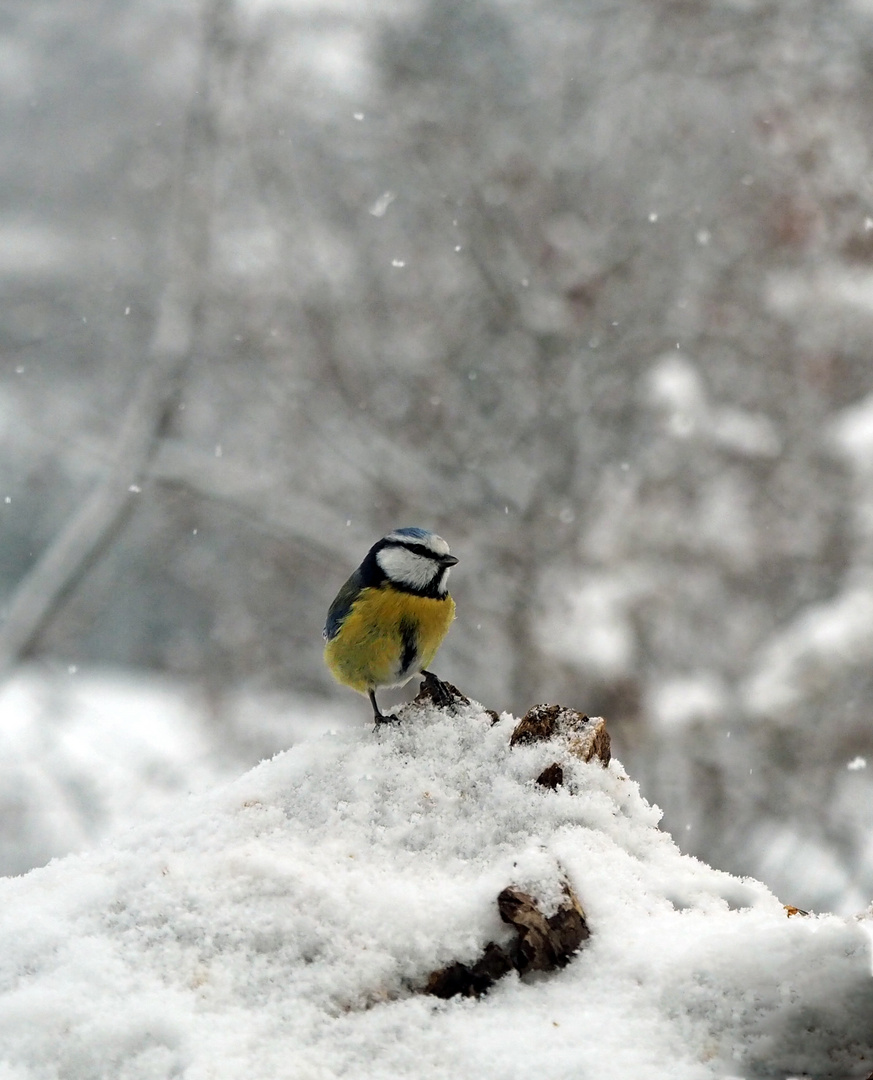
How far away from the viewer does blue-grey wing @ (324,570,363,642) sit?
7.85ft

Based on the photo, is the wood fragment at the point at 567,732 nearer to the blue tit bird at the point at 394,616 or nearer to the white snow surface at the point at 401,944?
the white snow surface at the point at 401,944

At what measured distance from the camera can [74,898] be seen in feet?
4.38

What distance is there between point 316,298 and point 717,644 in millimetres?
3349

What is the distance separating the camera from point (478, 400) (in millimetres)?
6129

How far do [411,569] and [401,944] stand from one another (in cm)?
122

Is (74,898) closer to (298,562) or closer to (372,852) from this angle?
(372,852)

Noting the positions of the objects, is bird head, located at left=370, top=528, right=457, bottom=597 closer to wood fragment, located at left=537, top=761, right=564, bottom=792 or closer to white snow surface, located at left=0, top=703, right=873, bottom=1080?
white snow surface, located at left=0, top=703, right=873, bottom=1080

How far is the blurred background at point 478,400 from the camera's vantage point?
5715 mm

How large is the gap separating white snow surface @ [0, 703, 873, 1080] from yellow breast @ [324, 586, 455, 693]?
2.28 ft

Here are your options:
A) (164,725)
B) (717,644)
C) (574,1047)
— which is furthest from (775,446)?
(574,1047)

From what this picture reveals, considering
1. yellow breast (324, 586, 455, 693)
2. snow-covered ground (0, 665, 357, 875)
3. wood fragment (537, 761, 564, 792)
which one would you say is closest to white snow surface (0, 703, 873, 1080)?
wood fragment (537, 761, 564, 792)

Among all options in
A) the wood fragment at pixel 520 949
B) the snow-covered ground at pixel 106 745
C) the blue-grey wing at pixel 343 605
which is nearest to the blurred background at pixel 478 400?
the snow-covered ground at pixel 106 745

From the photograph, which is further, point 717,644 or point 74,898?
point 717,644

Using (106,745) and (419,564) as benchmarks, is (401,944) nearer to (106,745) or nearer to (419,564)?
(419,564)
